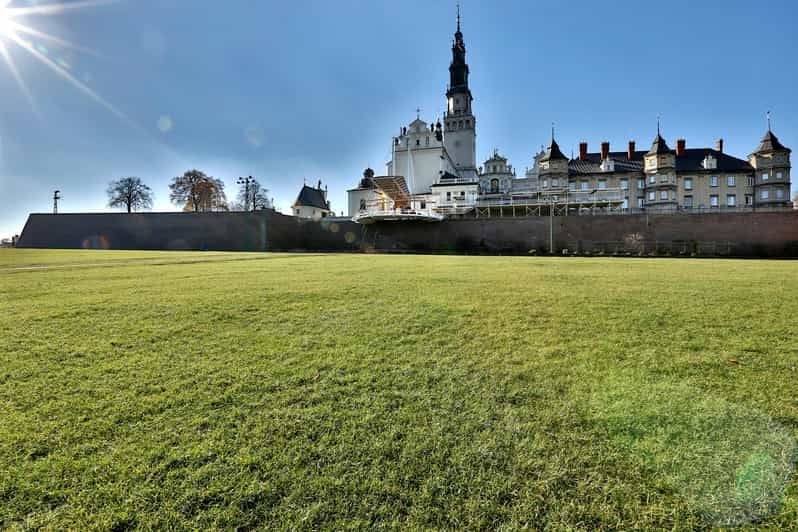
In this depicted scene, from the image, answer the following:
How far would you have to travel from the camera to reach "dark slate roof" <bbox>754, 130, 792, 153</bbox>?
39.5 m

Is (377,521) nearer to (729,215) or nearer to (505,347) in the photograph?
(505,347)

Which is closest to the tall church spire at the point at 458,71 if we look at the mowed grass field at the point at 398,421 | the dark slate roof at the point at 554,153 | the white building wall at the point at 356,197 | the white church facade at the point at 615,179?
the white church facade at the point at 615,179

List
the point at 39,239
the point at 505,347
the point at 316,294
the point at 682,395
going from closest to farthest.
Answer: the point at 682,395 → the point at 505,347 → the point at 316,294 → the point at 39,239

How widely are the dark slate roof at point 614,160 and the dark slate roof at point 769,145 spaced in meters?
11.8

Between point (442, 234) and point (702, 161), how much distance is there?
123 ft

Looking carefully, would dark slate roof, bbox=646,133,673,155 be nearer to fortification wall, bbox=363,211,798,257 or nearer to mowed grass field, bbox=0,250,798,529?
fortification wall, bbox=363,211,798,257

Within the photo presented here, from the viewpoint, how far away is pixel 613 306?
202 inches

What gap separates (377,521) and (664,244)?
98.8ft

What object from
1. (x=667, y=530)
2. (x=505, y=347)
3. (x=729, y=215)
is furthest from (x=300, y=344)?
(x=729, y=215)

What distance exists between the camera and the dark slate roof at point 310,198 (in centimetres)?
4728

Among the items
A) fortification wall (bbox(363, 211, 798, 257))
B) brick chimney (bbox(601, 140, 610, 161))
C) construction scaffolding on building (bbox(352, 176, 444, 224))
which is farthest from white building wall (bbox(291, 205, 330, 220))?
brick chimney (bbox(601, 140, 610, 161))

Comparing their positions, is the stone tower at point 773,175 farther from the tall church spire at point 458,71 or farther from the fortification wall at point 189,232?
the fortification wall at point 189,232

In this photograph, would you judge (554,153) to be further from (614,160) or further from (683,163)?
(683,163)

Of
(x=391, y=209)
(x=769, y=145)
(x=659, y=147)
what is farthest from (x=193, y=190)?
(x=769, y=145)
